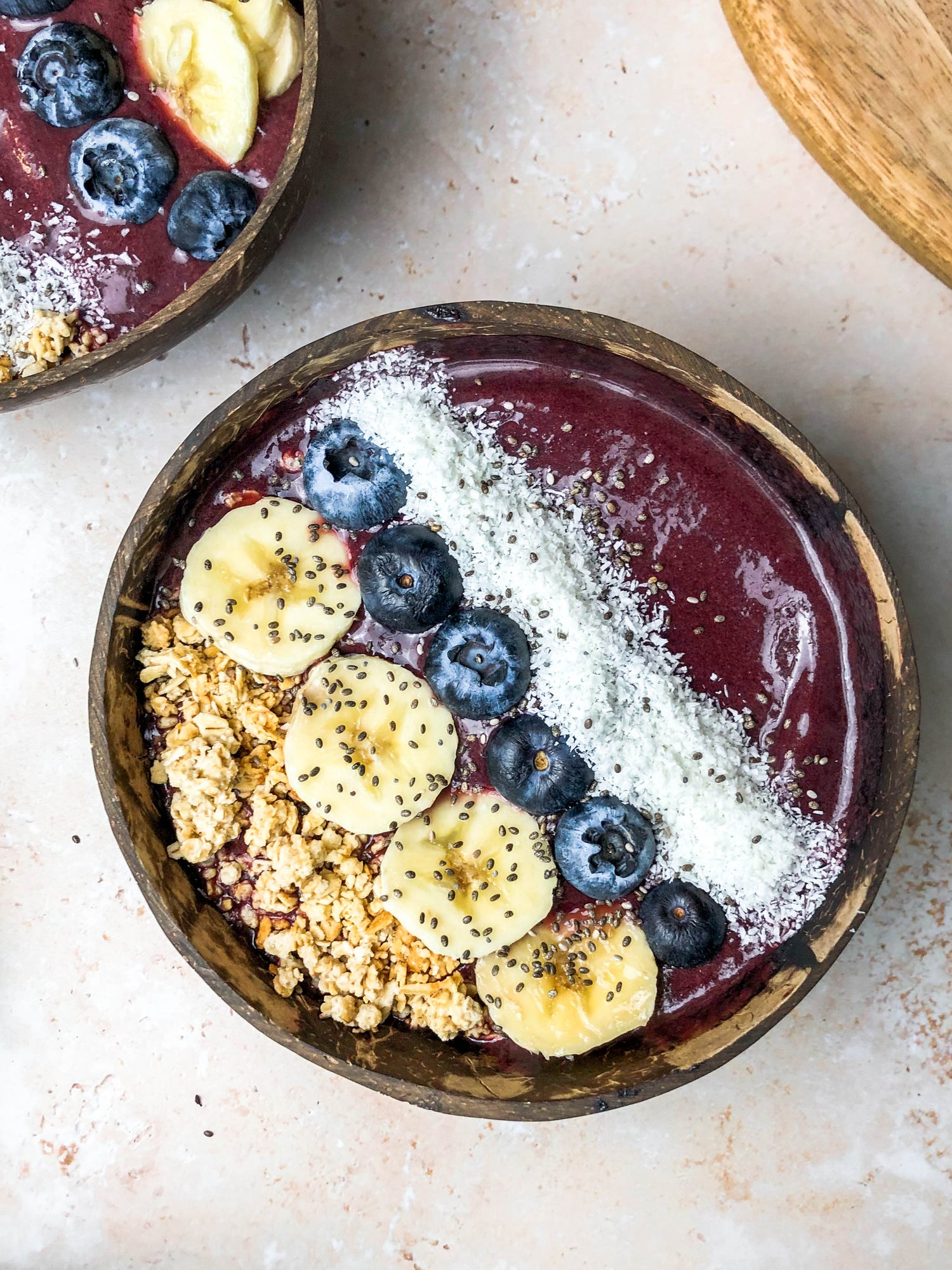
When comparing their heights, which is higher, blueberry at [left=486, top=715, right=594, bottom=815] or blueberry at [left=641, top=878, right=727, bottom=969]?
blueberry at [left=486, top=715, right=594, bottom=815]

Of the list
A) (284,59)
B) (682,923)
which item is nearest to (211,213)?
(284,59)

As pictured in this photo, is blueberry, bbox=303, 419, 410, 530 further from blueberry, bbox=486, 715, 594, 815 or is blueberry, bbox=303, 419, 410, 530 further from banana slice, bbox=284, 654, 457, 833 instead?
blueberry, bbox=486, 715, 594, 815

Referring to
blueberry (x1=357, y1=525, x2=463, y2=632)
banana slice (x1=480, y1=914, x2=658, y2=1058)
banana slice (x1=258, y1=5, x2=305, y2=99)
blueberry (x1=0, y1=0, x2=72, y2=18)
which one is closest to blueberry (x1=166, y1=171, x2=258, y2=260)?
banana slice (x1=258, y1=5, x2=305, y2=99)

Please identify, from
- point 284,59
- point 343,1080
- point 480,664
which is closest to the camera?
point 480,664

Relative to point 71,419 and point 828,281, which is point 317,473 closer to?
point 71,419

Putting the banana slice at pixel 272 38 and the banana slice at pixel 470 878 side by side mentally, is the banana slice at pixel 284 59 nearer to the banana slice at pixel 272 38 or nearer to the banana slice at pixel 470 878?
the banana slice at pixel 272 38

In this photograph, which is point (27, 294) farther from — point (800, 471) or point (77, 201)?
point (800, 471)
